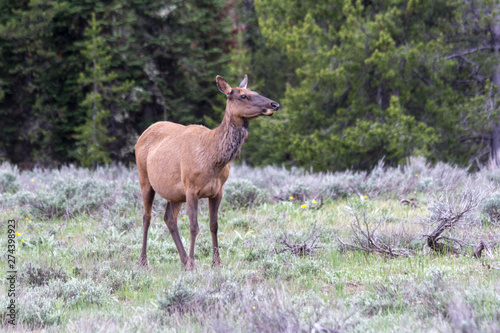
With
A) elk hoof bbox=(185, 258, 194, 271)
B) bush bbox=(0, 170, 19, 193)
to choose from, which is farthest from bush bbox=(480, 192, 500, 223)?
bush bbox=(0, 170, 19, 193)

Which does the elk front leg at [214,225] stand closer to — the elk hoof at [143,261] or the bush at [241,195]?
the elk hoof at [143,261]

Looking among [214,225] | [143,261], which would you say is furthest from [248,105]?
[143,261]

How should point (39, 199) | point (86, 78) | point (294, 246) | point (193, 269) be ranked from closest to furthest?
point (193, 269), point (294, 246), point (39, 199), point (86, 78)

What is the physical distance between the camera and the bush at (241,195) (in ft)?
31.1

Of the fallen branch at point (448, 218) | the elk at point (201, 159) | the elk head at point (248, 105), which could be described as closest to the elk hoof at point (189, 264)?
the elk at point (201, 159)

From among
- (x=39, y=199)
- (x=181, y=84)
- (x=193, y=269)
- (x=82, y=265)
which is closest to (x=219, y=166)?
(x=193, y=269)

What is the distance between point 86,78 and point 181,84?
4446mm

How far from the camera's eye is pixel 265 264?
5.74m

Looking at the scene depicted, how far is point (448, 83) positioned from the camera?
1716cm

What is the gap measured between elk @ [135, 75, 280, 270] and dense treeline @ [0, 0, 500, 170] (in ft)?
29.1

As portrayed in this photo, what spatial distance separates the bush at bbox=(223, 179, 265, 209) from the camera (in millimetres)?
9484

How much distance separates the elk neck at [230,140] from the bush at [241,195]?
3.56 m

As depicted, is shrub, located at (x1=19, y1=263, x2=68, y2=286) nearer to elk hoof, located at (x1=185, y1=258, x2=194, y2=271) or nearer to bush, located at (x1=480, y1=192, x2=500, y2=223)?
elk hoof, located at (x1=185, y1=258, x2=194, y2=271)

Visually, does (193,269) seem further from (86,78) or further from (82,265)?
(86,78)
